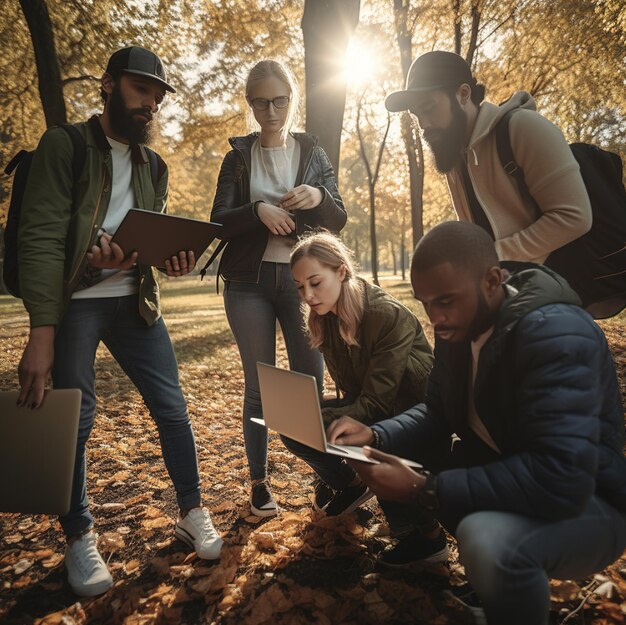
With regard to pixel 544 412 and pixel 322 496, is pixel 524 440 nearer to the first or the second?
pixel 544 412

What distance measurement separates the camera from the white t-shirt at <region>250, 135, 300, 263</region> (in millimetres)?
2695

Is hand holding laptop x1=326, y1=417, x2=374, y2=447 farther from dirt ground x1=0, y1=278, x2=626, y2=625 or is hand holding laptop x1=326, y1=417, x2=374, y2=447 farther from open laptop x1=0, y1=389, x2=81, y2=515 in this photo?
open laptop x1=0, y1=389, x2=81, y2=515

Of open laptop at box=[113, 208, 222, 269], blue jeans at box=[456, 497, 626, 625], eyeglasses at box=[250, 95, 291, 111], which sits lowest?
blue jeans at box=[456, 497, 626, 625]

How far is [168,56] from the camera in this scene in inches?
341

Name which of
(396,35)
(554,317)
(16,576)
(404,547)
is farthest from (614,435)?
(396,35)

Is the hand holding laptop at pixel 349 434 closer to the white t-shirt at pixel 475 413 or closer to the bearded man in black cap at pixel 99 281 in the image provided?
the white t-shirt at pixel 475 413

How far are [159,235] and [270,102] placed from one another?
110 cm

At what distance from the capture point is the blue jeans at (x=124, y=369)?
2.07m

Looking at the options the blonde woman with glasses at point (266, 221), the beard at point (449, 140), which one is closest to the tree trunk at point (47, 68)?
the blonde woman with glasses at point (266, 221)

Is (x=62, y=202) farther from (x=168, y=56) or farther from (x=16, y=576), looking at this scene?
(x=168, y=56)

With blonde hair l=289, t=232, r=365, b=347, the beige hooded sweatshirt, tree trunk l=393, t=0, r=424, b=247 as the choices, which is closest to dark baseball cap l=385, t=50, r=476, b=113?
the beige hooded sweatshirt

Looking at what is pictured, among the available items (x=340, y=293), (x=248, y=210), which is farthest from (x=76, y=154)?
(x=340, y=293)

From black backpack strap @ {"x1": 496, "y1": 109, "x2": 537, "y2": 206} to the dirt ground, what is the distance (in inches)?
72.5

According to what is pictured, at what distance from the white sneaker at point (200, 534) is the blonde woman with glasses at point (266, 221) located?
0.39 m
